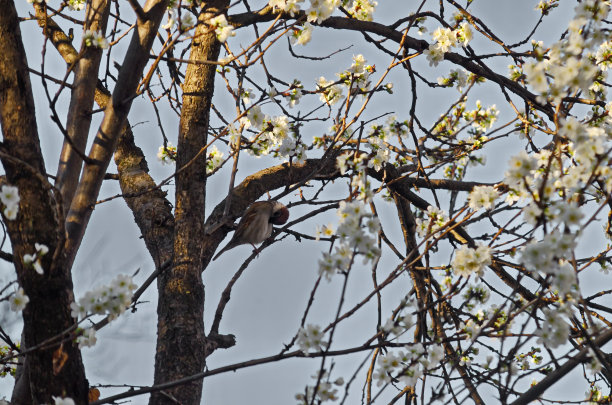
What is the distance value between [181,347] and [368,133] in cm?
190

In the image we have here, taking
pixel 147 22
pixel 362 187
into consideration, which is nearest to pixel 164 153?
pixel 147 22

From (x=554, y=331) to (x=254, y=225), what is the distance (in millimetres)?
3348

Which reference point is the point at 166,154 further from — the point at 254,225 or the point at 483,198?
the point at 483,198

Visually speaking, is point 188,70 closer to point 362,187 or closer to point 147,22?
point 147,22

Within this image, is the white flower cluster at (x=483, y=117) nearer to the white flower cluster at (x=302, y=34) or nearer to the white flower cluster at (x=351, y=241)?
the white flower cluster at (x=302, y=34)

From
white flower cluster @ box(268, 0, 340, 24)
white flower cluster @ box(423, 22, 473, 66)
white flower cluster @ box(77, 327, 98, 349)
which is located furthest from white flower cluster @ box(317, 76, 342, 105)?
white flower cluster @ box(77, 327, 98, 349)

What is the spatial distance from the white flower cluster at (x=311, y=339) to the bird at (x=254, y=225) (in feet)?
8.32

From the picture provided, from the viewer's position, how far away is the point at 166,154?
196 inches

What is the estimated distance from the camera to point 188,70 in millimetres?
4223

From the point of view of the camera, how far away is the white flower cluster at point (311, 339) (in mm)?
2281

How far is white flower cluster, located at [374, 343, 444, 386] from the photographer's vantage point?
244 centimetres

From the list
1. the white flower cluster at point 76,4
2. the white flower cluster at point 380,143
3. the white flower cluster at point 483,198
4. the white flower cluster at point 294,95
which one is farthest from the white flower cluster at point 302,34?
the white flower cluster at point 76,4

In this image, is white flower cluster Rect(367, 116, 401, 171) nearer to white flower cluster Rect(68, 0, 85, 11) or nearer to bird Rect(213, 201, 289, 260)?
bird Rect(213, 201, 289, 260)

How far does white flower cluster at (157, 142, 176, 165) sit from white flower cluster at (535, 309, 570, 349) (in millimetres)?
3491
